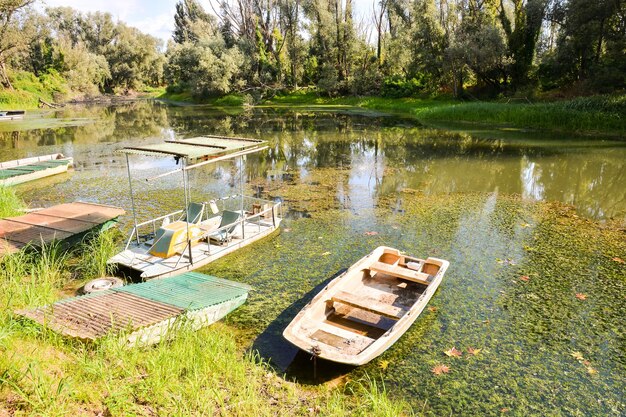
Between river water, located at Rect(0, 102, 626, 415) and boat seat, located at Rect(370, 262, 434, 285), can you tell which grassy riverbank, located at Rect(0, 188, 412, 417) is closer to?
river water, located at Rect(0, 102, 626, 415)

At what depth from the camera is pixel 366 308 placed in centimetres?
771

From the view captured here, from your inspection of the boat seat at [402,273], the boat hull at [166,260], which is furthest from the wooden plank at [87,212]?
the boat seat at [402,273]

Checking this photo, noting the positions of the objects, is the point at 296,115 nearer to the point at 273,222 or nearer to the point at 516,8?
the point at 516,8

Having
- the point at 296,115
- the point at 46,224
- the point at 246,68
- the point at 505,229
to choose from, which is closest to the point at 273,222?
the point at 46,224

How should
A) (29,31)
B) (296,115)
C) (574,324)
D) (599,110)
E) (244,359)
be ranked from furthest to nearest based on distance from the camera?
(29,31) < (296,115) < (599,110) < (574,324) < (244,359)

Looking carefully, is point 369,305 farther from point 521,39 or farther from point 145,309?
point 521,39

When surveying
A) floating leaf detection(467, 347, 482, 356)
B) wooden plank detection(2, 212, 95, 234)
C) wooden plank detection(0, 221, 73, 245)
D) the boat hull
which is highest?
wooden plank detection(2, 212, 95, 234)

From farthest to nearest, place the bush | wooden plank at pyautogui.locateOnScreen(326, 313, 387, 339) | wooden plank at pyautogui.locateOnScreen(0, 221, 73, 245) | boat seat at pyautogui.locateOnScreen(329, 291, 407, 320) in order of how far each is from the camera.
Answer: the bush → wooden plank at pyautogui.locateOnScreen(0, 221, 73, 245) → wooden plank at pyautogui.locateOnScreen(326, 313, 387, 339) → boat seat at pyautogui.locateOnScreen(329, 291, 407, 320)

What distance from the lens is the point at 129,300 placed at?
24.7 feet

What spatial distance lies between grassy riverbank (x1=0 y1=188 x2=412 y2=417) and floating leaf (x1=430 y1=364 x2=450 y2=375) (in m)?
0.97

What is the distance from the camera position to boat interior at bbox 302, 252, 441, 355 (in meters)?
7.39

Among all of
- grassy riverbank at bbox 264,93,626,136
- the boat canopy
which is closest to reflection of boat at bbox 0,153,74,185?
the boat canopy

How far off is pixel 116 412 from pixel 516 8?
4811cm

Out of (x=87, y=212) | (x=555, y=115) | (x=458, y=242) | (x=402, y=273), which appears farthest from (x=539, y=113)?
(x=87, y=212)
